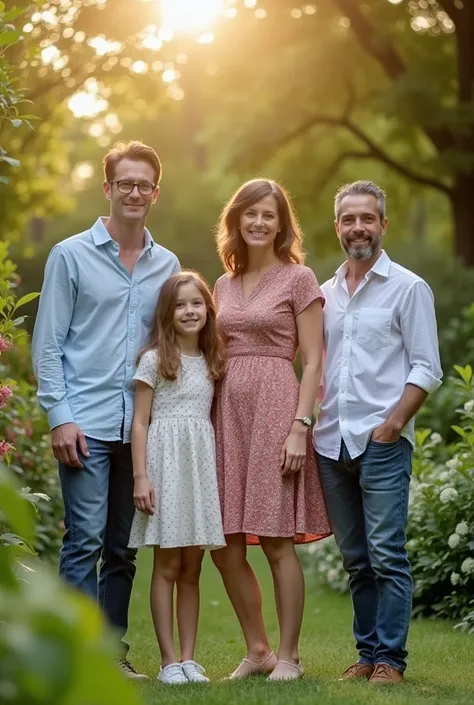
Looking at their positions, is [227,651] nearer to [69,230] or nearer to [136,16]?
[136,16]

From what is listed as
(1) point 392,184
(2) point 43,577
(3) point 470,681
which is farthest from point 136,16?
(2) point 43,577

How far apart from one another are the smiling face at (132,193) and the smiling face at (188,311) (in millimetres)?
358

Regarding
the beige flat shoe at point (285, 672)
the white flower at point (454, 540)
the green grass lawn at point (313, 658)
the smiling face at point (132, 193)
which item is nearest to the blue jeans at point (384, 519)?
the green grass lawn at point (313, 658)

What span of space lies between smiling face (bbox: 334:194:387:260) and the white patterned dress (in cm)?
85

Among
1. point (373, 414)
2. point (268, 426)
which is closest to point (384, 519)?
point (373, 414)

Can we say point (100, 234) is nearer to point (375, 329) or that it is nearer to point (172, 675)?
point (375, 329)

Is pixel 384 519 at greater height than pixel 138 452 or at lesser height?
lesser

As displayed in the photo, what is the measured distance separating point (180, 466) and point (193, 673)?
0.84 m

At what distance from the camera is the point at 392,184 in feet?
61.3

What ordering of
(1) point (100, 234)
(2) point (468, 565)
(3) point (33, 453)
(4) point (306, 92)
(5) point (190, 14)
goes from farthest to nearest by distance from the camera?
1. (4) point (306, 92)
2. (5) point (190, 14)
3. (3) point (33, 453)
4. (2) point (468, 565)
5. (1) point (100, 234)

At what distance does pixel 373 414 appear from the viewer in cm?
439

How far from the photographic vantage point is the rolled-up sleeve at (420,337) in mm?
4309

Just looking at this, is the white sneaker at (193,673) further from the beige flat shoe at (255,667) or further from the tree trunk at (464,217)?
the tree trunk at (464,217)

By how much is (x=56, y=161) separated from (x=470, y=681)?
14725mm
